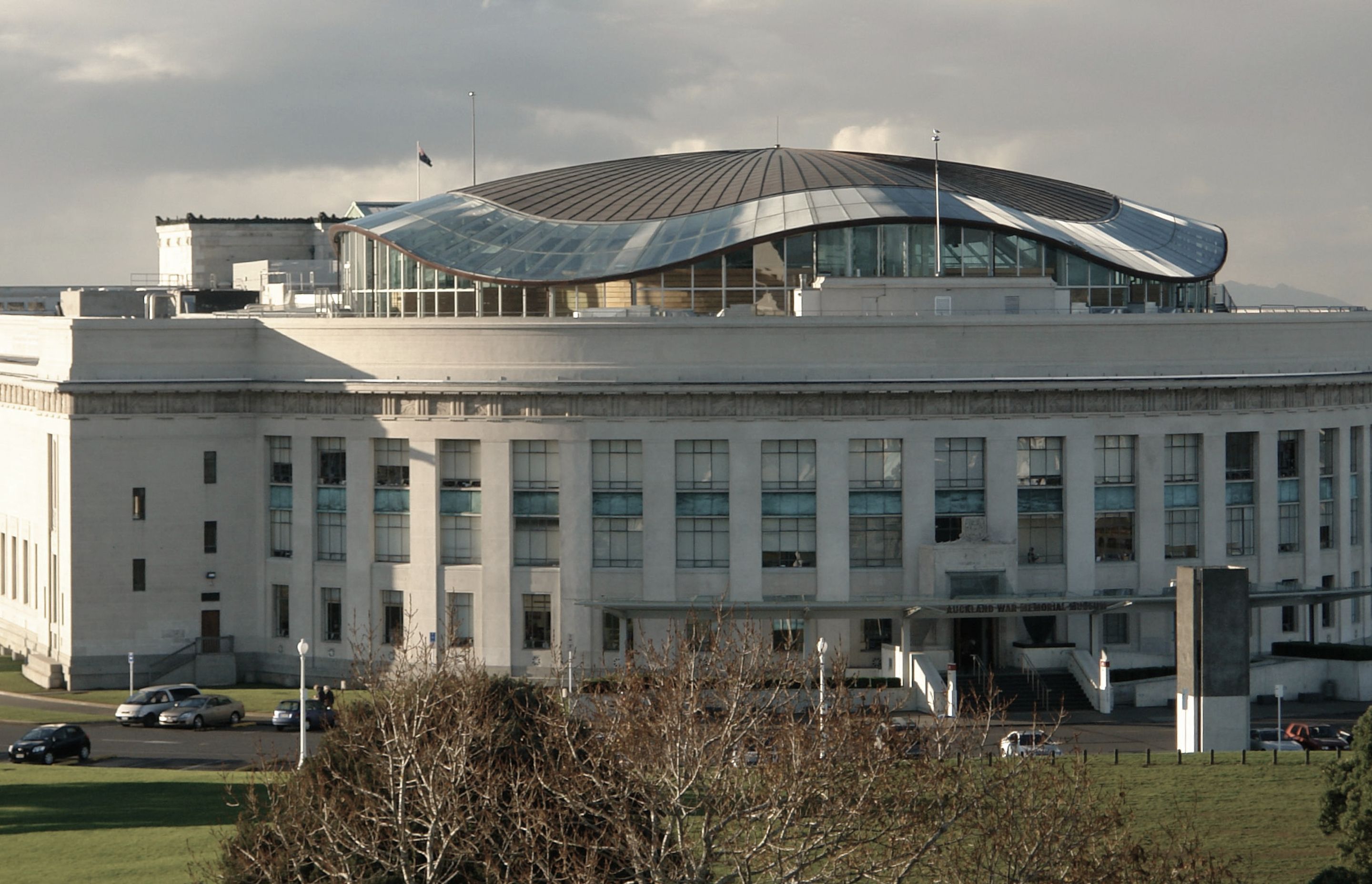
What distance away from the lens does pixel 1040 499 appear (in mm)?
84188

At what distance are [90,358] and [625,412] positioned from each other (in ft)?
72.8

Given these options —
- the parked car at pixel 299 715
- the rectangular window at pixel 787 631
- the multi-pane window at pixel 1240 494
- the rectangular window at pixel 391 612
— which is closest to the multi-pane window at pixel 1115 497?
the multi-pane window at pixel 1240 494

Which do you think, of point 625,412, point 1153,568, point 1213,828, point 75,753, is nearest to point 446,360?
point 625,412

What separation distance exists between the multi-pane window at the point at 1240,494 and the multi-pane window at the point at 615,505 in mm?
24289

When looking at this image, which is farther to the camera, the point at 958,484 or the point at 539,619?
the point at 539,619

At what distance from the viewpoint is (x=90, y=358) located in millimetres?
86312

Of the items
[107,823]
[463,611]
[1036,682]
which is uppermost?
[463,611]

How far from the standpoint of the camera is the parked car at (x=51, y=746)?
225ft

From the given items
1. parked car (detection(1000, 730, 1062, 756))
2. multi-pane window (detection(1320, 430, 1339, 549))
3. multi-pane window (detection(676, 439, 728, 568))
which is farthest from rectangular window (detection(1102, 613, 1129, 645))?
multi-pane window (detection(676, 439, 728, 568))

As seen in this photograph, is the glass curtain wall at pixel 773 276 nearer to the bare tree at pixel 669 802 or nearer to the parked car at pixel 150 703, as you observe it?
the parked car at pixel 150 703

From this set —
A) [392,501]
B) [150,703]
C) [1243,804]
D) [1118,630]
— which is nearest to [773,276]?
[392,501]

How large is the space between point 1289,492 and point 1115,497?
9.00m

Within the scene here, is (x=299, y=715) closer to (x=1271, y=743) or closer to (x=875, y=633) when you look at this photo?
(x=875, y=633)

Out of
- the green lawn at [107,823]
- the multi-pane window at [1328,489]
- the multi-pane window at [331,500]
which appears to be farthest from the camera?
the multi-pane window at [1328,489]
